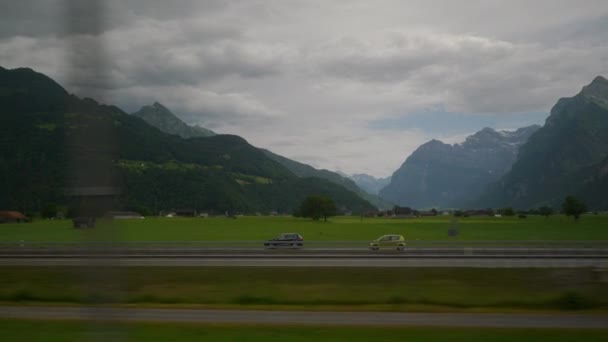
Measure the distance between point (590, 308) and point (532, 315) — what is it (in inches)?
117

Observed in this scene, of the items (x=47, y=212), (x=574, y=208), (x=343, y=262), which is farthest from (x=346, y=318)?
(x=47, y=212)

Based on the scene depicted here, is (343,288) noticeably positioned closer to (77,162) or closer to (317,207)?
(77,162)

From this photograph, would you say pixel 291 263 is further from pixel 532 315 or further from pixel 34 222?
pixel 34 222

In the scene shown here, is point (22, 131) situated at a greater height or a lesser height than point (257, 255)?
greater

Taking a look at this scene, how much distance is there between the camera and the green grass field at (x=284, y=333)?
1234 centimetres

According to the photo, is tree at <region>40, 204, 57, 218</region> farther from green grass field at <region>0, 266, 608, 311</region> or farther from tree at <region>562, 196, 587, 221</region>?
tree at <region>562, 196, 587, 221</region>

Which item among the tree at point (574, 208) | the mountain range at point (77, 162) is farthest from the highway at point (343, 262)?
the tree at point (574, 208)

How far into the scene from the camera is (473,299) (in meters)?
20.0

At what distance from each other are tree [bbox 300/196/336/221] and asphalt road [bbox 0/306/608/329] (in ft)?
256

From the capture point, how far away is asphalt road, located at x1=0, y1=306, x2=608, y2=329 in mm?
15018

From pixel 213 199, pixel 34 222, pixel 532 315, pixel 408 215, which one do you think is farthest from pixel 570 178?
pixel 532 315

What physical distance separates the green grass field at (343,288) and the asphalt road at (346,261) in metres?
3.05

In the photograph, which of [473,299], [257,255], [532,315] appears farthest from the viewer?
[257,255]

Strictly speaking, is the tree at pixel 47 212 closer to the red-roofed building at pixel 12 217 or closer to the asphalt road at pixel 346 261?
the red-roofed building at pixel 12 217
